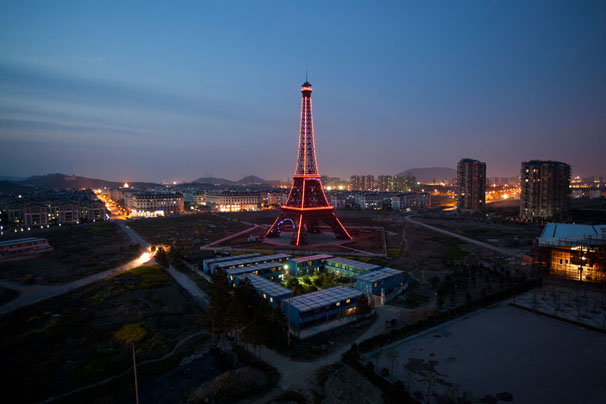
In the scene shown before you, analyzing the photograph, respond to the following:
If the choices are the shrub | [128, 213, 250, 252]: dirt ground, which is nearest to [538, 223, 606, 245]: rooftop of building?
the shrub

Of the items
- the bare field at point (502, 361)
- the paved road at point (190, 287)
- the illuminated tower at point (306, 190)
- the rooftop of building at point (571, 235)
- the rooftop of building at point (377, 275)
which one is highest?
the illuminated tower at point (306, 190)

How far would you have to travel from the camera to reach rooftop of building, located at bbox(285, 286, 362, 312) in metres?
22.2

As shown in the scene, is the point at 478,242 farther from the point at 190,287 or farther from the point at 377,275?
the point at 190,287

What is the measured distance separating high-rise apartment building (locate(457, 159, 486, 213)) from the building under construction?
59486 mm

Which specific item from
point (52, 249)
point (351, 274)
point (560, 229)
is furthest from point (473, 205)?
point (52, 249)

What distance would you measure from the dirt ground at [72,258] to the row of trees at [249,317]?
2273 cm

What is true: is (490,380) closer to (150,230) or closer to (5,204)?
(150,230)

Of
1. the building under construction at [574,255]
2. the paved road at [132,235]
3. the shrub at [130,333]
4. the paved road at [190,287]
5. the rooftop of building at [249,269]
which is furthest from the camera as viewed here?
the paved road at [132,235]

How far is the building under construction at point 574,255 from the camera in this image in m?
29.9

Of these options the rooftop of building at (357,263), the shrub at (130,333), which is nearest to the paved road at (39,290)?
the shrub at (130,333)

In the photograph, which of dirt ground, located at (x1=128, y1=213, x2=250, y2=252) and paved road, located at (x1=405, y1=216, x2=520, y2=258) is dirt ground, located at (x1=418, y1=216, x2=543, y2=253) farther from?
dirt ground, located at (x1=128, y1=213, x2=250, y2=252)

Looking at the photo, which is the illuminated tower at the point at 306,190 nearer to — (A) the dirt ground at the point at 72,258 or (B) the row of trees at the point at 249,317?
(A) the dirt ground at the point at 72,258

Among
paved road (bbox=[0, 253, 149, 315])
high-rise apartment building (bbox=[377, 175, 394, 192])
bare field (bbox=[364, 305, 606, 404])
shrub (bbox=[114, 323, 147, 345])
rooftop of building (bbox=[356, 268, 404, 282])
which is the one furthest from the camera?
high-rise apartment building (bbox=[377, 175, 394, 192])

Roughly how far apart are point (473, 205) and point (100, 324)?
9289 cm
